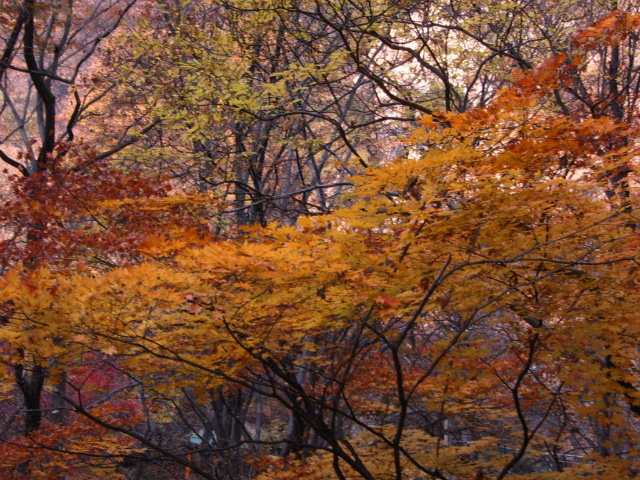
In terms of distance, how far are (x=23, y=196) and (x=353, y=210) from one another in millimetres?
4684

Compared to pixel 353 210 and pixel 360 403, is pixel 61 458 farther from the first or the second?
pixel 353 210

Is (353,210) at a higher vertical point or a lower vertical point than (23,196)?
lower

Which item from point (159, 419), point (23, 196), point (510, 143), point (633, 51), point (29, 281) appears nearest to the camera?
point (29, 281)

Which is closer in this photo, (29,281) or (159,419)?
(29,281)

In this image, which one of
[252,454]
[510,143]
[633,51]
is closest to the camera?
[510,143]

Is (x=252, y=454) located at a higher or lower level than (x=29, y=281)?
lower

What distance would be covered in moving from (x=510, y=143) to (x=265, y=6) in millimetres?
3939

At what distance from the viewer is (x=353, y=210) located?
3.25m

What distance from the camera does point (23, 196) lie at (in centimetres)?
619

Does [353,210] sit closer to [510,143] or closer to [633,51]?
[510,143]

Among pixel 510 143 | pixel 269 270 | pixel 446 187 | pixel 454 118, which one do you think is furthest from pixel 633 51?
pixel 269 270

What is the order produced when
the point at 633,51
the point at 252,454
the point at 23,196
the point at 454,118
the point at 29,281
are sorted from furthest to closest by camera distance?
the point at 633,51 → the point at 252,454 → the point at 23,196 → the point at 454,118 → the point at 29,281

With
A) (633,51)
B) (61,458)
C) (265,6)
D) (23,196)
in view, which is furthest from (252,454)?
(633,51)

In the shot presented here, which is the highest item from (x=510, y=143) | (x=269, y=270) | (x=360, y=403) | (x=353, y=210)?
(x=510, y=143)
